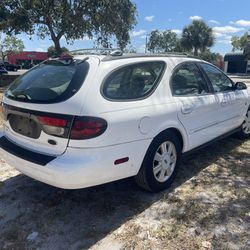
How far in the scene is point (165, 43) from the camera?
70.0 meters

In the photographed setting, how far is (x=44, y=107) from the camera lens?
10.8 ft

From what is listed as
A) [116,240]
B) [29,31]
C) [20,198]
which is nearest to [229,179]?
[116,240]

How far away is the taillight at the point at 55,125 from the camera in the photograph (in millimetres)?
3172

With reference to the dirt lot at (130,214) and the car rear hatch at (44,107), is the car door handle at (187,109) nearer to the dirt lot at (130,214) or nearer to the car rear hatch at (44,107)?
the dirt lot at (130,214)

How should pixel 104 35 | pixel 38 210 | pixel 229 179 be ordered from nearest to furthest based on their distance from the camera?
pixel 38 210 < pixel 229 179 < pixel 104 35

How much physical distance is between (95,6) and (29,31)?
4.26 metres

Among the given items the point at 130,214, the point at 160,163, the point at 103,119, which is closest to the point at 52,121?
the point at 103,119

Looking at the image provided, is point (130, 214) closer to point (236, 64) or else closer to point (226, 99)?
point (226, 99)

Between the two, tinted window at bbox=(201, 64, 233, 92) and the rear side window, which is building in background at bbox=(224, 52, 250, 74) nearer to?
tinted window at bbox=(201, 64, 233, 92)

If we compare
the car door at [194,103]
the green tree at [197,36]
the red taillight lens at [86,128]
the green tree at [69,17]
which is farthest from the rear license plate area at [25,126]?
the green tree at [197,36]

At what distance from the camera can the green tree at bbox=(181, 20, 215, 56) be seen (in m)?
51.8

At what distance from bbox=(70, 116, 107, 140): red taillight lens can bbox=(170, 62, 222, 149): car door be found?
1.32m

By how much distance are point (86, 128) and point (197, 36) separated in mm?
51703

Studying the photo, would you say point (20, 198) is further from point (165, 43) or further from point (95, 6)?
point (165, 43)
